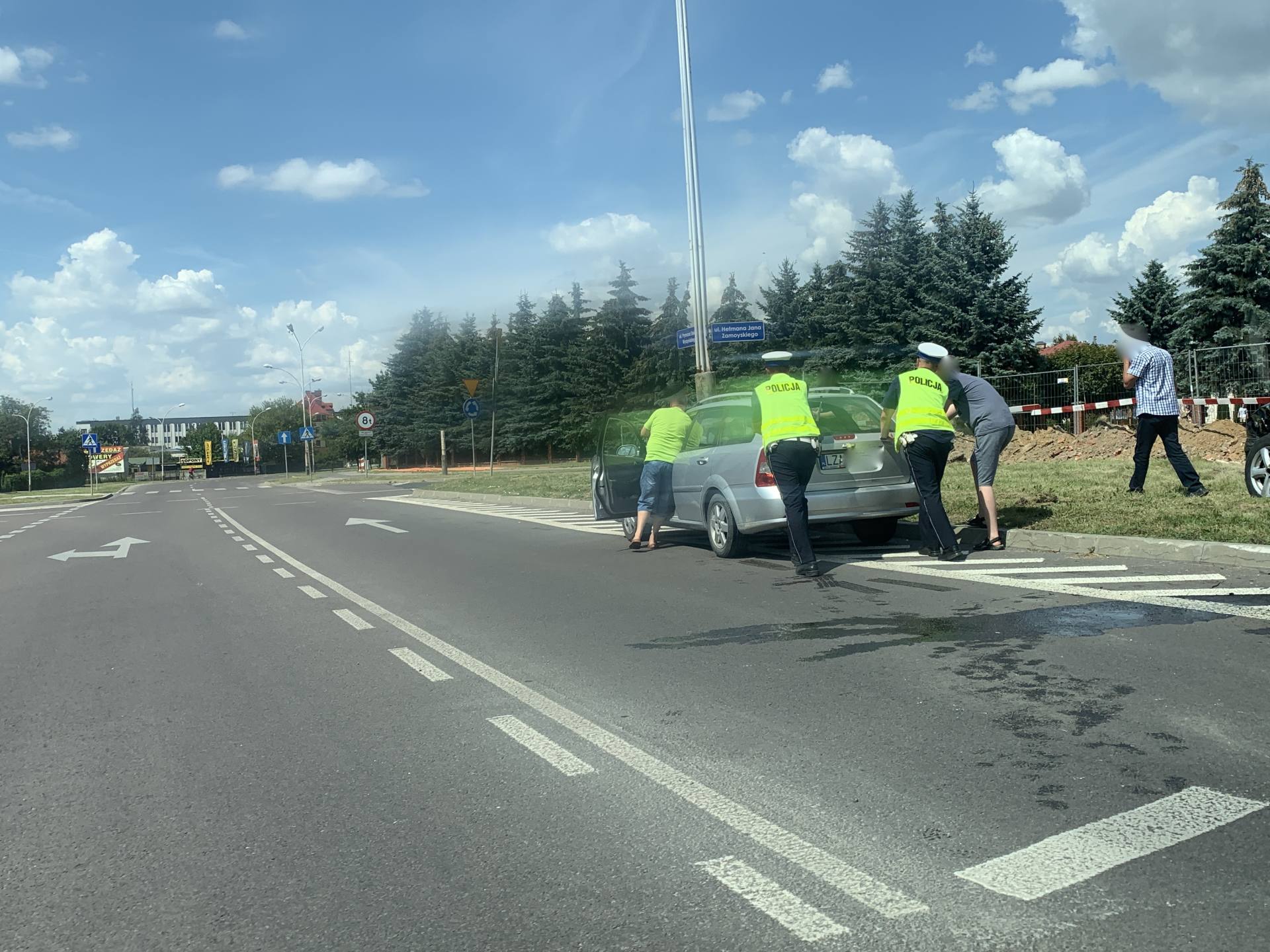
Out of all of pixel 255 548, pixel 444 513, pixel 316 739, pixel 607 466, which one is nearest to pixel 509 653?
pixel 316 739

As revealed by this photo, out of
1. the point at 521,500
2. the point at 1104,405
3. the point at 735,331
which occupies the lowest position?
the point at 521,500

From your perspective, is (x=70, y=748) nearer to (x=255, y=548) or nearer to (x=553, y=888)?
(x=553, y=888)

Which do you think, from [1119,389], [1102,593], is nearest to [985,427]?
[1102,593]

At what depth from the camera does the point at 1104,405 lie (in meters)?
23.3

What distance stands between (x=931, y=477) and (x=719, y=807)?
6148mm

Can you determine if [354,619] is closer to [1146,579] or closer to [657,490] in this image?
[657,490]

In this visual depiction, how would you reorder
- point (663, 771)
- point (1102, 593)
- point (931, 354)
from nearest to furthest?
point (663, 771), point (1102, 593), point (931, 354)

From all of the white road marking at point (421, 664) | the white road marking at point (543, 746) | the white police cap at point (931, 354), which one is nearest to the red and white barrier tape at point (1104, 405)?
the white police cap at point (931, 354)

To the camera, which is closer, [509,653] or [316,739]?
[316,739]

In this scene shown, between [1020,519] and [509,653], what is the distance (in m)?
6.57

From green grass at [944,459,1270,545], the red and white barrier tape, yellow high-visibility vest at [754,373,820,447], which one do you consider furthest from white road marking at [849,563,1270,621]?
the red and white barrier tape

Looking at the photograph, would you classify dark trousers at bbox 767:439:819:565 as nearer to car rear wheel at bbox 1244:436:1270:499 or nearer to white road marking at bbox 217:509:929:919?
white road marking at bbox 217:509:929:919

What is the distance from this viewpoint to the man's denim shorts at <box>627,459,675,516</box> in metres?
11.5

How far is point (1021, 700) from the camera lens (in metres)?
4.70
